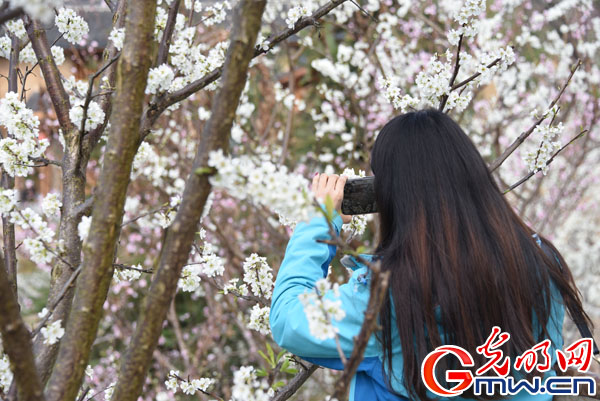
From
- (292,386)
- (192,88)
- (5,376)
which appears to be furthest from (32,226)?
(292,386)

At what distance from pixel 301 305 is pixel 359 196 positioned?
419 millimetres

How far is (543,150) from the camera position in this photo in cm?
181

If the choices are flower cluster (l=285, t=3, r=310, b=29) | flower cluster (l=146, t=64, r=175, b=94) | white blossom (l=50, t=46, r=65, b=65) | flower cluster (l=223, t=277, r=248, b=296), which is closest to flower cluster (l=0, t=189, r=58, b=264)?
flower cluster (l=146, t=64, r=175, b=94)

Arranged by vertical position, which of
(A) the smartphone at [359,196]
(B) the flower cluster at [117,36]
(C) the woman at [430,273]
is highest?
(B) the flower cluster at [117,36]

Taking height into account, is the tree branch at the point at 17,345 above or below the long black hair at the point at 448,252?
below

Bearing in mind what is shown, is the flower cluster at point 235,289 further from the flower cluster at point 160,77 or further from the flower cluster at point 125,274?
the flower cluster at point 160,77

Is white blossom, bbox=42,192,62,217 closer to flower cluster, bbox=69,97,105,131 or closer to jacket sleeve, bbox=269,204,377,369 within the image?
flower cluster, bbox=69,97,105,131

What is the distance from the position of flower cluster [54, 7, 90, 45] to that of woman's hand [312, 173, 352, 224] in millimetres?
886

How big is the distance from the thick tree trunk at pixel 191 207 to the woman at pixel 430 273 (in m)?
0.37

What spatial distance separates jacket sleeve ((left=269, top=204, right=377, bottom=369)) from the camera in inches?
48.6

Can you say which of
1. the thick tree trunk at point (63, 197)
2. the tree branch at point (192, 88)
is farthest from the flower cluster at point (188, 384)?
the tree branch at point (192, 88)

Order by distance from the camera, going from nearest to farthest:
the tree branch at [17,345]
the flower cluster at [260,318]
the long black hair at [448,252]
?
the tree branch at [17,345], the long black hair at [448,252], the flower cluster at [260,318]

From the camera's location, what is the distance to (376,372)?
1305mm

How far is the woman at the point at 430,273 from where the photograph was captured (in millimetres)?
1225
